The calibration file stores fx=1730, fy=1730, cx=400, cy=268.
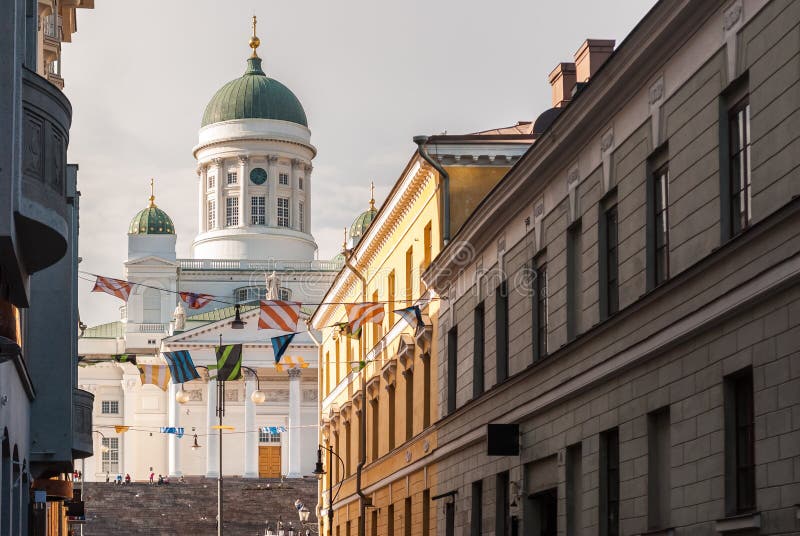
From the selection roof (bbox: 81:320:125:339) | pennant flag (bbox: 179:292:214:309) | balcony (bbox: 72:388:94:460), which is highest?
roof (bbox: 81:320:125:339)

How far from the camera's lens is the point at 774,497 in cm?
1592

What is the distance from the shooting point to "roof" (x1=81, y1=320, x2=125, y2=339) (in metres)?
123

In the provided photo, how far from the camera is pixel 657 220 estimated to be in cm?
2034

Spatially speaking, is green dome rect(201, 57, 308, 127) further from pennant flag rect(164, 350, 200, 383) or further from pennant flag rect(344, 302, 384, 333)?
pennant flag rect(344, 302, 384, 333)

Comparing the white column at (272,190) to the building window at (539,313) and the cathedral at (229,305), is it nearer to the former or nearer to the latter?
the cathedral at (229,305)

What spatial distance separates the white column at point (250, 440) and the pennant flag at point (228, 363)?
7320cm

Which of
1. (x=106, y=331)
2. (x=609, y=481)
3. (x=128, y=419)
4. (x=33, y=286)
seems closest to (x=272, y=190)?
(x=106, y=331)

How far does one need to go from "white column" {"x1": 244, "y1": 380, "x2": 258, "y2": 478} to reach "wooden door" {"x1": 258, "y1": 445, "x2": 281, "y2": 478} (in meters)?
1.64

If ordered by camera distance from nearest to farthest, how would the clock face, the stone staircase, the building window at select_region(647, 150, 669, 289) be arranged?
the building window at select_region(647, 150, 669, 289) < the stone staircase < the clock face

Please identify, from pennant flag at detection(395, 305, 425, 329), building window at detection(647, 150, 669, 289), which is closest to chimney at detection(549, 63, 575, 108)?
pennant flag at detection(395, 305, 425, 329)

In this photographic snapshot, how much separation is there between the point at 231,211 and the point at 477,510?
99561 millimetres

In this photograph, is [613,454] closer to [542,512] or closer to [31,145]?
[542,512]

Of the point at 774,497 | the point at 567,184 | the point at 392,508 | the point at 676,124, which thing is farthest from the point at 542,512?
the point at 392,508

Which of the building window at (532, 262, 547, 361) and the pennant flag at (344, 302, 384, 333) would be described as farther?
the pennant flag at (344, 302, 384, 333)
